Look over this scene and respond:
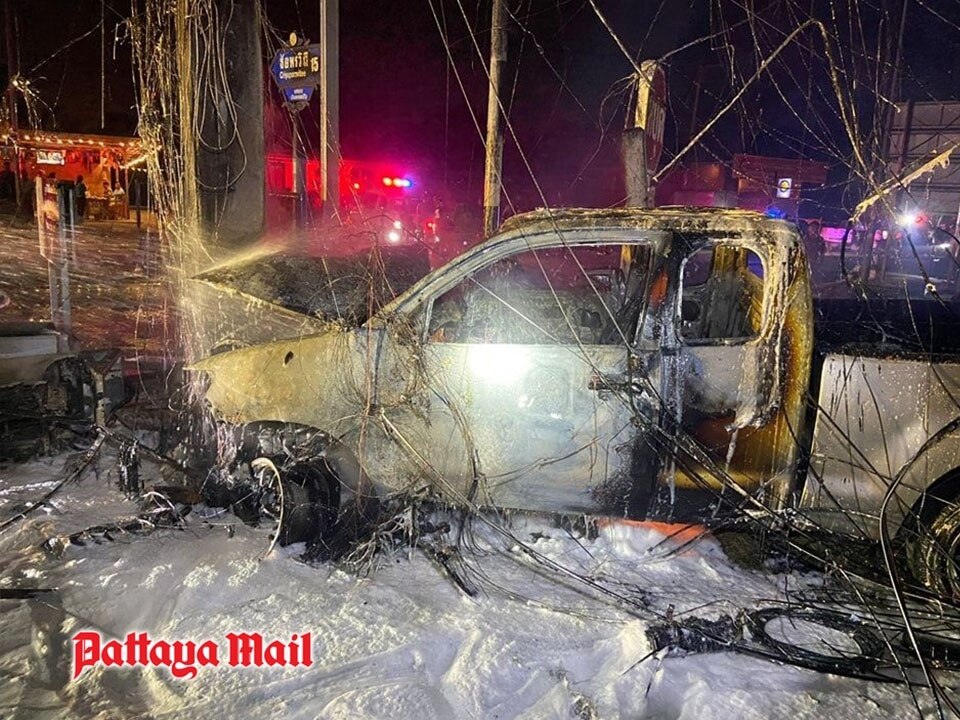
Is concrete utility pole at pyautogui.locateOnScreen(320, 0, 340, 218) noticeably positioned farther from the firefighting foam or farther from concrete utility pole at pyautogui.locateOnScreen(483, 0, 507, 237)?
the firefighting foam

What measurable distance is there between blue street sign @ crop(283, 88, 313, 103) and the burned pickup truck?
20.8 ft

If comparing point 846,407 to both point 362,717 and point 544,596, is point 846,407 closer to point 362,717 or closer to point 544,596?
point 544,596

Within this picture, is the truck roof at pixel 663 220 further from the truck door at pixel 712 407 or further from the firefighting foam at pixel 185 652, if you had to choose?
the firefighting foam at pixel 185 652

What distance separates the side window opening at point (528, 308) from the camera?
3.92m

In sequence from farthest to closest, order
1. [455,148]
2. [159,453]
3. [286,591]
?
[455,148] < [159,453] < [286,591]

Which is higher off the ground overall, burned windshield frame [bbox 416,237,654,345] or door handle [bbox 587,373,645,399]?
burned windshield frame [bbox 416,237,654,345]

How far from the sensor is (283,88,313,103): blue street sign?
931 centimetres

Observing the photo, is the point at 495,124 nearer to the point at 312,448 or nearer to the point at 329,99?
the point at 329,99

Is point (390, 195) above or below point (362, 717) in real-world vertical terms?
above

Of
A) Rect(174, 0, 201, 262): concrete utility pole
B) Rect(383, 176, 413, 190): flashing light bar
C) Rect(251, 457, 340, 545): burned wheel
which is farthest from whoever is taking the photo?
Rect(383, 176, 413, 190): flashing light bar

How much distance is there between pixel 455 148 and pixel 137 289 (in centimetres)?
2079

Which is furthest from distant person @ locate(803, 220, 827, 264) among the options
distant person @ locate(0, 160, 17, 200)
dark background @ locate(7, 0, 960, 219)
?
distant person @ locate(0, 160, 17, 200)

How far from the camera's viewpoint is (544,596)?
373 centimetres

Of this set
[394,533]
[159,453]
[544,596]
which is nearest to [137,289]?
[159,453]
